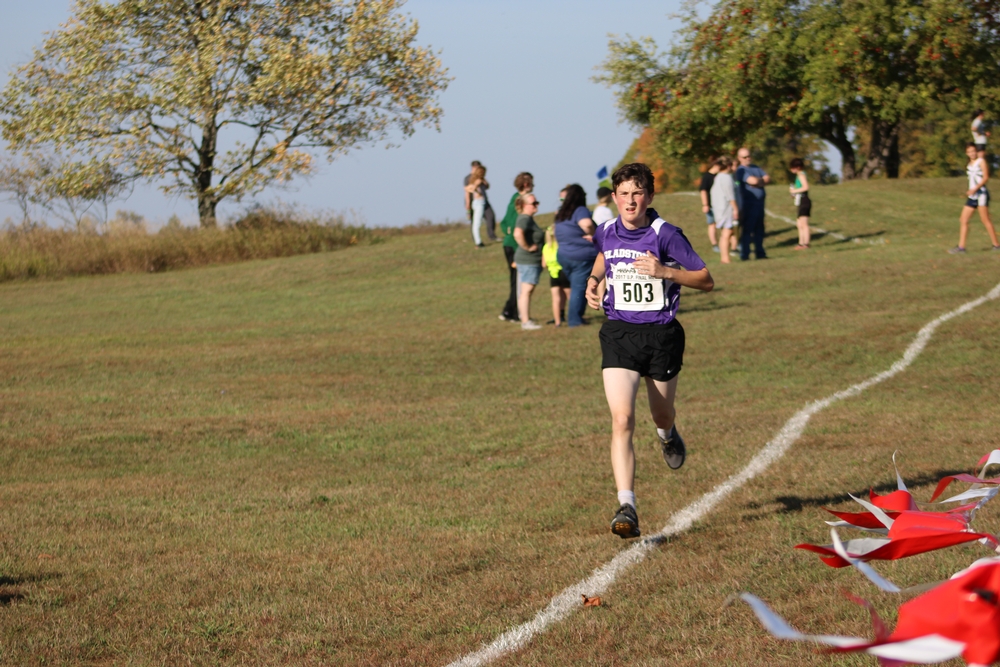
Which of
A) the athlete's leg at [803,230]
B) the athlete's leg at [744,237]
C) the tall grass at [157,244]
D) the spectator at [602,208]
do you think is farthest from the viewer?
the tall grass at [157,244]

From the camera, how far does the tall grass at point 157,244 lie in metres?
32.6

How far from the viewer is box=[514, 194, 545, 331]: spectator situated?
15602 mm

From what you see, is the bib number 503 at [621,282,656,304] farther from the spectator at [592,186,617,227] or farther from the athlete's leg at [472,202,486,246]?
the athlete's leg at [472,202,486,246]

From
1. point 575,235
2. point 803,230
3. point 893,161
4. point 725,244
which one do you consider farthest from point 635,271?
point 893,161

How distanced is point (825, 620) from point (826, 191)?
108 ft

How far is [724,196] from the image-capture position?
21.8m

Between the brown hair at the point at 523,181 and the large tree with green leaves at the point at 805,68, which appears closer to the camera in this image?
the brown hair at the point at 523,181

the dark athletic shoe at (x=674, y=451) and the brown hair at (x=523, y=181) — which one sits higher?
the brown hair at (x=523, y=181)

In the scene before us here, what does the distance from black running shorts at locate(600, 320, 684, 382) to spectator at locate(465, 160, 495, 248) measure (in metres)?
21.6

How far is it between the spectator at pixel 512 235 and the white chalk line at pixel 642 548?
6137 mm

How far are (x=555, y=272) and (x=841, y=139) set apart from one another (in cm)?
3798

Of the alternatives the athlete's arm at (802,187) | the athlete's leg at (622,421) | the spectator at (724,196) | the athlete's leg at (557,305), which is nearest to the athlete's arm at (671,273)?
the athlete's leg at (622,421)

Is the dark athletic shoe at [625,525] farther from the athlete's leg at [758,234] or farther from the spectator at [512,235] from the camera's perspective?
the athlete's leg at [758,234]

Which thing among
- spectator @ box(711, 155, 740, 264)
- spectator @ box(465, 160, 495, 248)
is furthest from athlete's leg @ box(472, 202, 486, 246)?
spectator @ box(711, 155, 740, 264)
